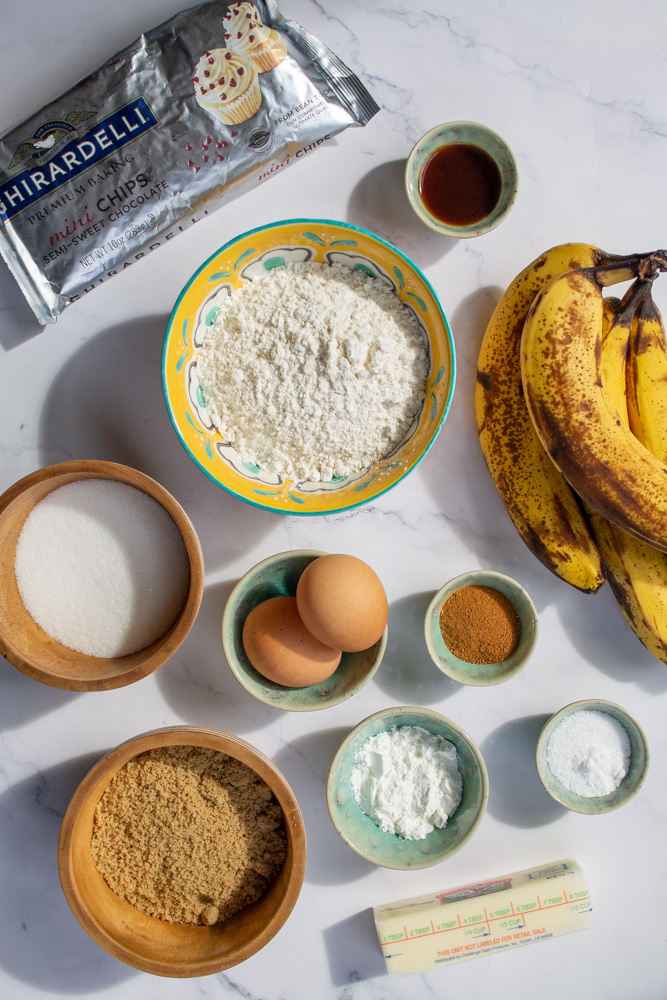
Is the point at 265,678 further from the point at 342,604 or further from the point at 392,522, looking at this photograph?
the point at 392,522

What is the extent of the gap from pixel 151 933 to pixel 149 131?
144 cm

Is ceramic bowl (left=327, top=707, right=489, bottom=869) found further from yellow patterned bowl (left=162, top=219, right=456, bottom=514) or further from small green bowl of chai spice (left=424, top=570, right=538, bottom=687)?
yellow patterned bowl (left=162, top=219, right=456, bottom=514)

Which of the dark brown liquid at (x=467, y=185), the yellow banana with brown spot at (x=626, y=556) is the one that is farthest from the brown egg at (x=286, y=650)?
the dark brown liquid at (x=467, y=185)

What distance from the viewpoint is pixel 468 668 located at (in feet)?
3.97

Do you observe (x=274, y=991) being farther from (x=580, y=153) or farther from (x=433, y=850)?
(x=580, y=153)

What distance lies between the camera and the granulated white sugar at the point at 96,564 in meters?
1.10

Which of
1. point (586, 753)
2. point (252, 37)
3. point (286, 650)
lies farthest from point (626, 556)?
point (252, 37)

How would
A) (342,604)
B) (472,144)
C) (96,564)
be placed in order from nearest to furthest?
1. (342,604)
2. (96,564)
3. (472,144)

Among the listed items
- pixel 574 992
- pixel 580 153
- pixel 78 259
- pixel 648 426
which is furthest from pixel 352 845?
pixel 580 153

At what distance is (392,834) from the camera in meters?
1.19

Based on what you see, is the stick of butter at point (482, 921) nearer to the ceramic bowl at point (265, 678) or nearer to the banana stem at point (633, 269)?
the ceramic bowl at point (265, 678)

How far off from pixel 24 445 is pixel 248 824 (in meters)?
0.84

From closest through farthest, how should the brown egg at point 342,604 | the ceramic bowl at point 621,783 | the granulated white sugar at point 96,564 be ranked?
the brown egg at point 342,604 → the granulated white sugar at point 96,564 → the ceramic bowl at point 621,783

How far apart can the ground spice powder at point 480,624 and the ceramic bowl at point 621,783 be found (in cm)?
17
